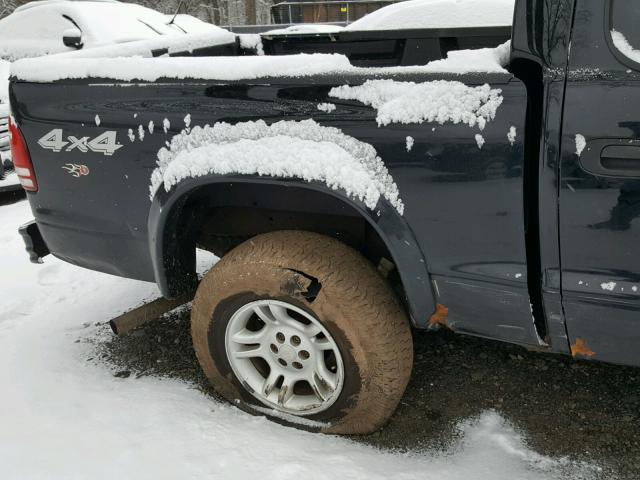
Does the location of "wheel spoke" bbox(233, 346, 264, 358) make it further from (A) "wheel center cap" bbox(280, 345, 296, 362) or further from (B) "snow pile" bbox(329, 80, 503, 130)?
(B) "snow pile" bbox(329, 80, 503, 130)

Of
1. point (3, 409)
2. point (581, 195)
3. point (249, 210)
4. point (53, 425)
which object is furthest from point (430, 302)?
point (3, 409)

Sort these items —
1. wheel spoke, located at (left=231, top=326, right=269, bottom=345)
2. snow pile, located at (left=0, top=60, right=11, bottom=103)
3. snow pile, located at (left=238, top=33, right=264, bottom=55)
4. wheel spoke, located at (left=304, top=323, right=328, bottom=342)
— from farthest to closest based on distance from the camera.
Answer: snow pile, located at (left=0, top=60, right=11, bottom=103) → snow pile, located at (left=238, top=33, right=264, bottom=55) → wheel spoke, located at (left=231, top=326, right=269, bottom=345) → wheel spoke, located at (left=304, top=323, right=328, bottom=342)

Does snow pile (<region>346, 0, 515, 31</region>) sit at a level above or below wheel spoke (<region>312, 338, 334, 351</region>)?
above

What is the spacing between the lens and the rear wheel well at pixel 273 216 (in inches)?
81.4

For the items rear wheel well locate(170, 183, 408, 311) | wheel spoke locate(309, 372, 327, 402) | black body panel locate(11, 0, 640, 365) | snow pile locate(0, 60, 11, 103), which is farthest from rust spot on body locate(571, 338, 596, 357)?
snow pile locate(0, 60, 11, 103)

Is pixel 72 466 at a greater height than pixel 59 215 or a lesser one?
lesser

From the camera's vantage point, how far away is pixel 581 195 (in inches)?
58.7

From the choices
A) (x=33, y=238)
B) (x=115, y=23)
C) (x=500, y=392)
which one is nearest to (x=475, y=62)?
(x=500, y=392)

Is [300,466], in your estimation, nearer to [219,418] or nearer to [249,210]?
[219,418]

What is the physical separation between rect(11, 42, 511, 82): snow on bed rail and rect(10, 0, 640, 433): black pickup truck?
0.04ft

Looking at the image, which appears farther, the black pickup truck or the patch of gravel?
the patch of gravel

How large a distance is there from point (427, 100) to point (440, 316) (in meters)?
0.70

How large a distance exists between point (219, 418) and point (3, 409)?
0.96m

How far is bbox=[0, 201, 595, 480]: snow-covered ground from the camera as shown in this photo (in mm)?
1977
